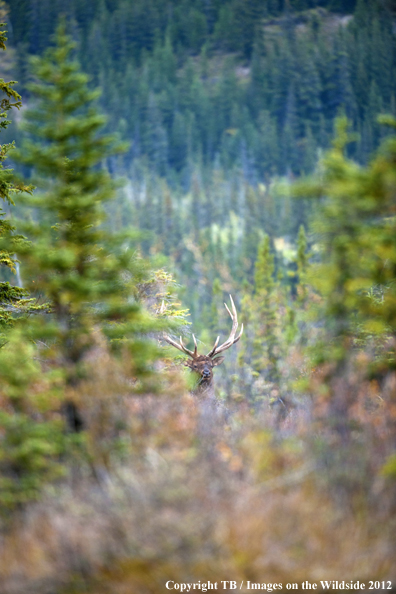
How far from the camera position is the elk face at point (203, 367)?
13.0m

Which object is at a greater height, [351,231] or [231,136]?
[351,231]

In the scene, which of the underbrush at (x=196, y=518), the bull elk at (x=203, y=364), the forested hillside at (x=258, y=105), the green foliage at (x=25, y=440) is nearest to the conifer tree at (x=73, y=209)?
the green foliage at (x=25, y=440)

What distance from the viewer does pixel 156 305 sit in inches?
570

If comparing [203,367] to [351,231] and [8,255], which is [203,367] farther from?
[351,231]

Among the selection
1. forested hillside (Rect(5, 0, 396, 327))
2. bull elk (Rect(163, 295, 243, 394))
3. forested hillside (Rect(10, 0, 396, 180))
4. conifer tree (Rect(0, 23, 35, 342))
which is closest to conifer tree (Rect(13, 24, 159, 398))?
conifer tree (Rect(0, 23, 35, 342))

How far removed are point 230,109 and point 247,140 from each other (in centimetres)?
3052

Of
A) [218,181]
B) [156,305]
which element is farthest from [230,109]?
[156,305]

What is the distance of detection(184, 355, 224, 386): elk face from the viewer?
1295cm

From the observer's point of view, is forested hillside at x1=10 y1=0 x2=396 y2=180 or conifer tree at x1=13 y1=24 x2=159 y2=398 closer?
conifer tree at x1=13 y1=24 x2=159 y2=398

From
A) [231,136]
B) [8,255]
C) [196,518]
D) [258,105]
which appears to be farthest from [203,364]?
[258,105]

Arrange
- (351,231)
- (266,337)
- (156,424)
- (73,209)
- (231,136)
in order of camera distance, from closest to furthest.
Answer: (156,424)
(351,231)
(73,209)
(266,337)
(231,136)

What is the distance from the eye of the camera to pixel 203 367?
13.2m

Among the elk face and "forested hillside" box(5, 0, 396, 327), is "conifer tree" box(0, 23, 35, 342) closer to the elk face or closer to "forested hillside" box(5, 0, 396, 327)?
the elk face

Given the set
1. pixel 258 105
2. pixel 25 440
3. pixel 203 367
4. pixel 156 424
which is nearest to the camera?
pixel 25 440
